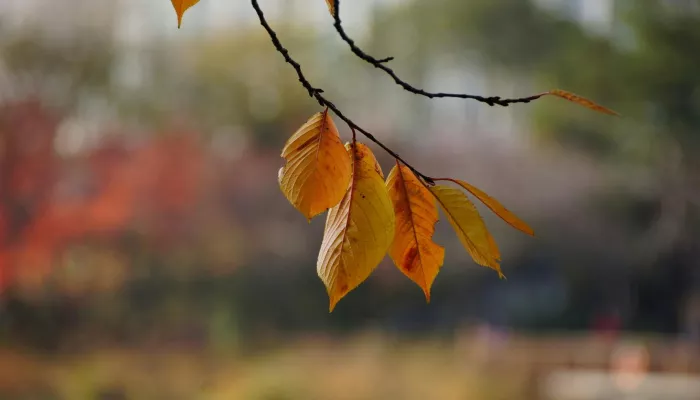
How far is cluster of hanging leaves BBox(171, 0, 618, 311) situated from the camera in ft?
0.59

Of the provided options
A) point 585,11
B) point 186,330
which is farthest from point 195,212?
point 585,11

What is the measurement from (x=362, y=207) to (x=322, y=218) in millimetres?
1856

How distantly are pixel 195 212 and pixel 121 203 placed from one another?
0.70 feet

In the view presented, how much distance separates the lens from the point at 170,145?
211 cm

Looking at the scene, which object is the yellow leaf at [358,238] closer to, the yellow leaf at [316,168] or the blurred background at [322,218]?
the yellow leaf at [316,168]

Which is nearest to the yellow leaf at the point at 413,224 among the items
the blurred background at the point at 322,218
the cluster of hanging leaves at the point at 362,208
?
the cluster of hanging leaves at the point at 362,208

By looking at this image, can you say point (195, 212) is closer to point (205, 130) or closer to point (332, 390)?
point (205, 130)

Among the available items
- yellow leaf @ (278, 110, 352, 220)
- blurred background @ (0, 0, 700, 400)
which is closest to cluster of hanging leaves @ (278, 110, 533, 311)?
yellow leaf @ (278, 110, 352, 220)

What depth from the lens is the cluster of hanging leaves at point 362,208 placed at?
181 millimetres

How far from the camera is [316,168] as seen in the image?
A: 0.18m

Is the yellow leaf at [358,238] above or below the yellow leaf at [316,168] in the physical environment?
below

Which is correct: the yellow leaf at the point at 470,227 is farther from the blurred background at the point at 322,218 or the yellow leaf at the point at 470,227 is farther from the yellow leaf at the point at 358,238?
the blurred background at the point at 322,218

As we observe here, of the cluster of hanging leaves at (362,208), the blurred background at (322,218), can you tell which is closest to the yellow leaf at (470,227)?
the cluster of hanging leaves at (362,208)

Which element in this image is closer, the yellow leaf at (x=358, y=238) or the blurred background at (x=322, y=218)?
the yellow leaf at (x=358, y=238)
